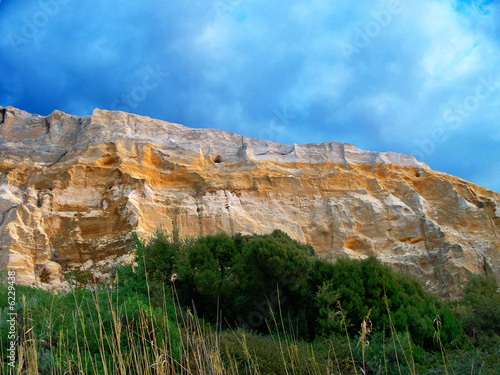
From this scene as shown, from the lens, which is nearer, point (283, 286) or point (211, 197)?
point (283, 286)

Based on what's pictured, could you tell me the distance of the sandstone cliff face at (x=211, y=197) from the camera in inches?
877

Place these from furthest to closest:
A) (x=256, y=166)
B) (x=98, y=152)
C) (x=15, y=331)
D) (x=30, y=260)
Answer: (x=256, y=166), (x=98, y=152), (x=30, y=260), (x=15, y=331)

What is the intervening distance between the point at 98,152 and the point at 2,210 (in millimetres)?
6613

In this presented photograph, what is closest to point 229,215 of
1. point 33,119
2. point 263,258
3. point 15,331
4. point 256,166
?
point 256,166

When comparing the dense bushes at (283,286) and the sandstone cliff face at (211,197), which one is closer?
the dense bushes at (283,286)

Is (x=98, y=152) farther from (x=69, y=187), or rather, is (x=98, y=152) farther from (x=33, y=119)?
(x=33, y=119)

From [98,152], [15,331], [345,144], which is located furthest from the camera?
[345,144]

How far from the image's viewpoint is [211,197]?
25641 mm

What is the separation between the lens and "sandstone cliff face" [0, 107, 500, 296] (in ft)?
73.1

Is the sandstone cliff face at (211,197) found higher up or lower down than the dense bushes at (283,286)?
higher up

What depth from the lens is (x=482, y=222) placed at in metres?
27.0

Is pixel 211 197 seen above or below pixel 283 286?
above

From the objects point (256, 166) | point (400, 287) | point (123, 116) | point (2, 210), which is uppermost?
point (123, 116)

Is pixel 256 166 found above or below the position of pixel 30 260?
above
